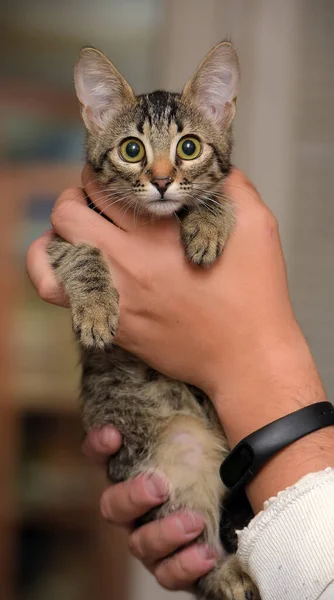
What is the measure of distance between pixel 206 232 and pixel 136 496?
1.61 ft

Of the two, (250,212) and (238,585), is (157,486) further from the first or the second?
(250,212)

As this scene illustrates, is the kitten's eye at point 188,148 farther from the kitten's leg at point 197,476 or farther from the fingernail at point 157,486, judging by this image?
the fingernail at point 157,486

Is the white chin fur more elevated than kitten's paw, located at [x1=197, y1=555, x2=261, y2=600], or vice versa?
the white chin fur

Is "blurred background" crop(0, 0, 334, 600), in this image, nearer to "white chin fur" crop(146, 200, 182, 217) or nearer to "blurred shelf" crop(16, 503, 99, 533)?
"blurred shelf" crop(16, 503, 99, 533)

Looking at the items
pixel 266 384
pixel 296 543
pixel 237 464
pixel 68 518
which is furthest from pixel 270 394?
pixel 68 518

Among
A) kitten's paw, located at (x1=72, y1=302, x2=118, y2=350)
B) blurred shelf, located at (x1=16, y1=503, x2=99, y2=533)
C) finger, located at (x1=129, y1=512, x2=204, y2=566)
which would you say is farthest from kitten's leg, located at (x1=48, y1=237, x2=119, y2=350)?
blurred shelf, located at (x1=16, y1=503, x2=99, y2=533)

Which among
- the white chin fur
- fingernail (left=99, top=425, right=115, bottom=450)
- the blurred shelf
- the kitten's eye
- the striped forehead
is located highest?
the striped forehead

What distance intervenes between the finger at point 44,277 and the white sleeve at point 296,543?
0.53 m

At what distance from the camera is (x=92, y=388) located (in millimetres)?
1303

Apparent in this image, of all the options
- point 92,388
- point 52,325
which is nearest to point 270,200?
point 52,325

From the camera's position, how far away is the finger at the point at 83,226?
1115mm

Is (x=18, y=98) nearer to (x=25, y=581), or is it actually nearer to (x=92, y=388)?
(x=92, y=388)

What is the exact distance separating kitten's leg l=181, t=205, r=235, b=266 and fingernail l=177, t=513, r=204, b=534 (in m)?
0.46

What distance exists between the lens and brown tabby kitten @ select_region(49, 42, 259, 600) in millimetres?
1084
